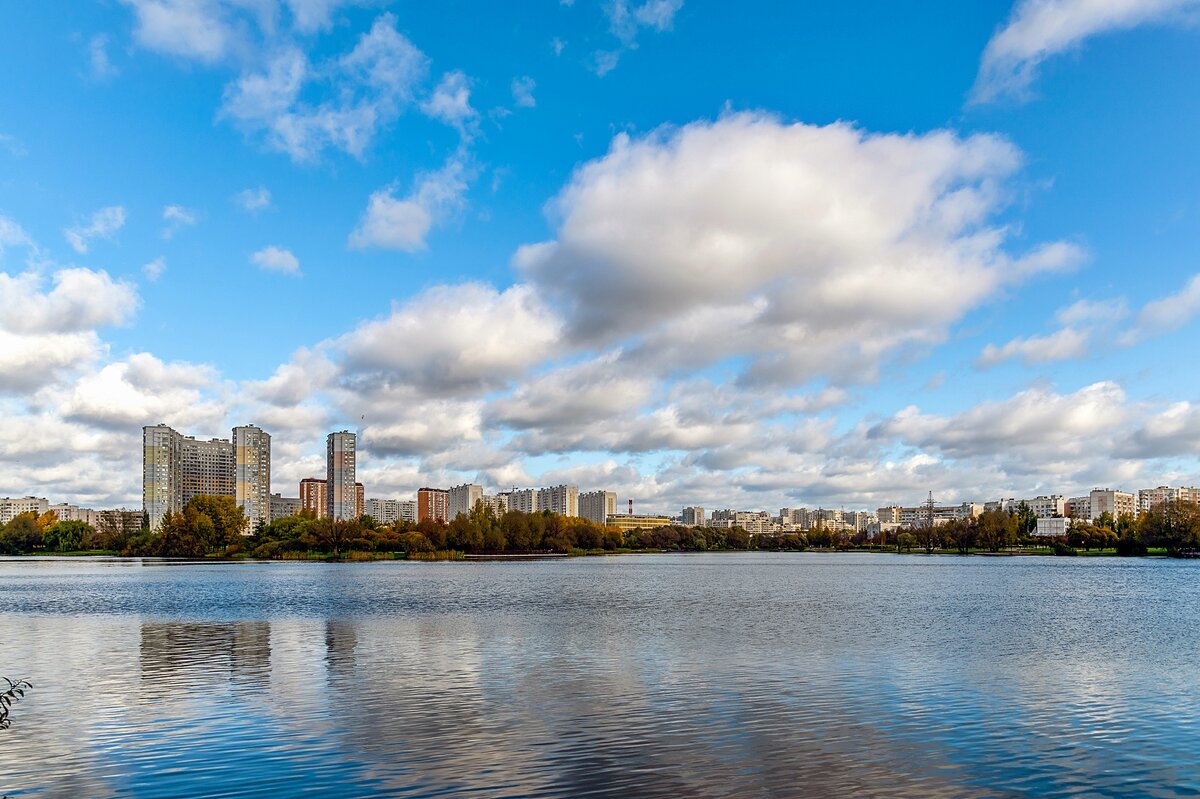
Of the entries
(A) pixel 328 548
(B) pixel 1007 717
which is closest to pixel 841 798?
(B) pixel 1007 717

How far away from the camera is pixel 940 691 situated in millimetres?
27750

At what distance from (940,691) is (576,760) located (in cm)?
1369

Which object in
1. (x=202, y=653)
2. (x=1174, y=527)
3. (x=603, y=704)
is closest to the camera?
(x=603, y=704)

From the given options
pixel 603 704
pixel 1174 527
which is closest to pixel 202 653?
pixel 603 704

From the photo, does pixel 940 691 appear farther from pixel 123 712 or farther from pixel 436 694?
pixel 123 712

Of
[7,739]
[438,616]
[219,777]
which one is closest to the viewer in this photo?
[219,777]

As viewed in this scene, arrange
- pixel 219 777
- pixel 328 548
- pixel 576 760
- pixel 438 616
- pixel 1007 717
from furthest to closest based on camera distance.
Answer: pixel 328 548
pixel 438 616
pixel 1007 717
pixel 576 760
pixel 219 777

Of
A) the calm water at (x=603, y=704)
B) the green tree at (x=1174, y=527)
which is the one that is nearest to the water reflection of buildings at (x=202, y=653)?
the calm water at (x=603, y=704)

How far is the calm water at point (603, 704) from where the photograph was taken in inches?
720

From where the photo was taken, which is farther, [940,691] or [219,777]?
[940,691]

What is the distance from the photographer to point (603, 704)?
25.6 metres

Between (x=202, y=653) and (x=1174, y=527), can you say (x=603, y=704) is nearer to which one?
(x=202, y=653)

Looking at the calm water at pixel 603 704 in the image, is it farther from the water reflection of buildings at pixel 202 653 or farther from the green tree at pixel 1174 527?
the green tree at pixel 1174 527

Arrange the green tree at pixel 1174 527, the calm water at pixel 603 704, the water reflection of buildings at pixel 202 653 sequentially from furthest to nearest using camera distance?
the green tree at pixel 1174 527 → the water reflection of buildings at pixel 202 653 → the calm water at pixel 603 704
